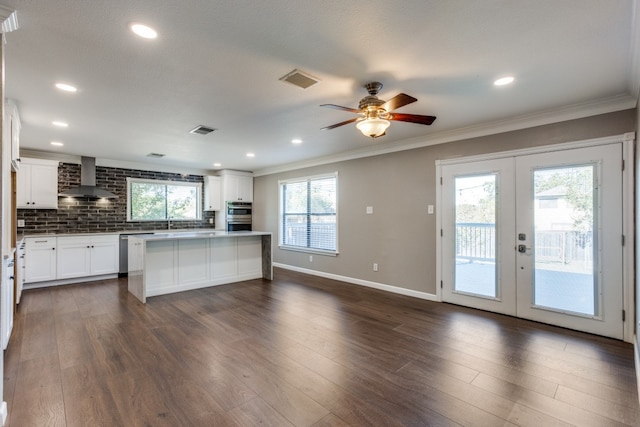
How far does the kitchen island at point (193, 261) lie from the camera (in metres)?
4.62

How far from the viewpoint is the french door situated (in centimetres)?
312

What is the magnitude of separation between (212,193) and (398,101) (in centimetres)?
613

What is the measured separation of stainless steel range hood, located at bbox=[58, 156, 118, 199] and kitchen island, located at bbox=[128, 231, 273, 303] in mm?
1740

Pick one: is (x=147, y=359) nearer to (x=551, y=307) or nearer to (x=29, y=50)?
(x=29, y=50)

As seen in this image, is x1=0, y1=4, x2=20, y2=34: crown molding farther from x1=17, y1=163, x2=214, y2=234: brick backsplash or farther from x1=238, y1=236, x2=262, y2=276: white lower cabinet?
x1=17, y1=163, x2=214, y2=234: brick backsplash

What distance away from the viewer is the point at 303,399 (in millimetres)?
2074

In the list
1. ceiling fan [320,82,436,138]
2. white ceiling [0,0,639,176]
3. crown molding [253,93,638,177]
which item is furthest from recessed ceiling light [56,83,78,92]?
crown molding [253,93,638,177]

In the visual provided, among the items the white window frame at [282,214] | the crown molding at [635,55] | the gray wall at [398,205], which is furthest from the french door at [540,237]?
the white window frame at [282,214]

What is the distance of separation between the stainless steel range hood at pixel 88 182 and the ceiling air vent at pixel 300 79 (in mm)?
5322

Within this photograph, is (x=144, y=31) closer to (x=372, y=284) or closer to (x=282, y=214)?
(x=372, y=284)

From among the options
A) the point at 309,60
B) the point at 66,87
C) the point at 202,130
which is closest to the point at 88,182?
the point at 202,130

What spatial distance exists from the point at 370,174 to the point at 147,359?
4.15 meters

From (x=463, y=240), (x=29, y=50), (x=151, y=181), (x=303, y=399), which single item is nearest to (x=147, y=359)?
(x=303, y=399)

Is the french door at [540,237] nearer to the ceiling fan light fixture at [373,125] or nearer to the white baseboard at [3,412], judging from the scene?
the ceiling fan light fixture at [373,125]
